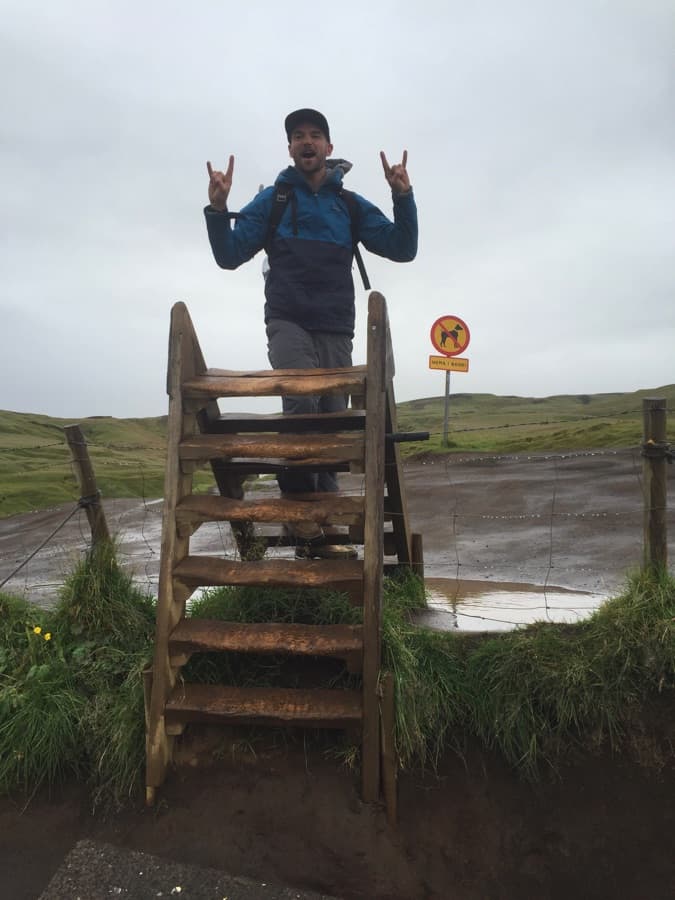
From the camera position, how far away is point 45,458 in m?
23.6

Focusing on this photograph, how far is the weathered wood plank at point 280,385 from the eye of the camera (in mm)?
3471

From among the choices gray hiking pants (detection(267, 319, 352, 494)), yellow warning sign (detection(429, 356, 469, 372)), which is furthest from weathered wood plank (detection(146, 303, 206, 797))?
yellow warning sign (detection(429, 356, 469, 372))

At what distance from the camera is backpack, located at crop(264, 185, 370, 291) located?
4.29 m

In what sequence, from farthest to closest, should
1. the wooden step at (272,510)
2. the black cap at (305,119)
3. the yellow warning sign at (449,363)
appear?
the yellow warning sign at (449,363), the black cap at (305,119), the wooden step at (272,510)

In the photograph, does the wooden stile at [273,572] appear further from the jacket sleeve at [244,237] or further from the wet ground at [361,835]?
the jacket sleeve at [244,237]

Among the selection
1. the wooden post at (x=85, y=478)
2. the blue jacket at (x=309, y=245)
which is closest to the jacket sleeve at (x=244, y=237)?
the blue jacket at (x=309, y=245)

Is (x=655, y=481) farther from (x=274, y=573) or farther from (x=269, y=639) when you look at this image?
(x=269, y=639)

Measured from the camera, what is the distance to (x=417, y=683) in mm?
3482

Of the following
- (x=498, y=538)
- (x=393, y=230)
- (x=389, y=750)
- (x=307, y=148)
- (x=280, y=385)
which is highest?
(x=307, y=148)

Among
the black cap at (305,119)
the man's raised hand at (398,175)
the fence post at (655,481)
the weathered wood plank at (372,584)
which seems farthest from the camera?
the black cap at (305,119)

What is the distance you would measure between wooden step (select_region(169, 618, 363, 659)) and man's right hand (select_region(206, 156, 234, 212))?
263cm

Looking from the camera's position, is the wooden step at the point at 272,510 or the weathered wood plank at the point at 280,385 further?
the weathered wood plank at the point at 280,385

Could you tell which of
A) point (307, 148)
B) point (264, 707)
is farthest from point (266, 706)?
point (307, 148)

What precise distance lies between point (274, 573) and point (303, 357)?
1.60 metres
